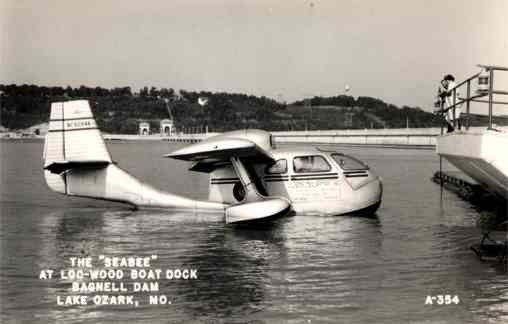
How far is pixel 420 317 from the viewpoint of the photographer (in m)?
9.45

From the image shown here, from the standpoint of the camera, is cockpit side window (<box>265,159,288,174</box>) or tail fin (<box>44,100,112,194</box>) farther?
Result: tail fin (<box>44,100,112,194</box>)

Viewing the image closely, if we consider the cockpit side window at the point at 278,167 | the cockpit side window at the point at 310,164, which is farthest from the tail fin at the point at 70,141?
the cockpit side window at the point at 310,164

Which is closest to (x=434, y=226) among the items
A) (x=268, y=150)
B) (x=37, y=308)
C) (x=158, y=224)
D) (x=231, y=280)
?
(x=268, y=150)

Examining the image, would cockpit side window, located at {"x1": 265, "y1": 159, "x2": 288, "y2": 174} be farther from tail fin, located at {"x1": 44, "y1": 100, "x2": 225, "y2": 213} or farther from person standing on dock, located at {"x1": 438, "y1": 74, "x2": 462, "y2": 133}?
person standing on dock, located at {"x1": 438, "y1": 74, "x2": 462, "y2": 133}

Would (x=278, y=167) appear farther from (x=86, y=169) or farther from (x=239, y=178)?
(x=86, y=169)

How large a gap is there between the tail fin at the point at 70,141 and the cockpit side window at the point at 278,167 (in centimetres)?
457

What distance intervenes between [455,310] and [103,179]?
11991 millimetres

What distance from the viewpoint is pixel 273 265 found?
1295cm

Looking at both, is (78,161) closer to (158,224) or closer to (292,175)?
(158,224)

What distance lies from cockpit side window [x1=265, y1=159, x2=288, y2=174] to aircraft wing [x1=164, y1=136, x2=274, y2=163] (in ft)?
4.93

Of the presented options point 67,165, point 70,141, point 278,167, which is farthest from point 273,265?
point 70,141

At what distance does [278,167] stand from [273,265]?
5.98 meters

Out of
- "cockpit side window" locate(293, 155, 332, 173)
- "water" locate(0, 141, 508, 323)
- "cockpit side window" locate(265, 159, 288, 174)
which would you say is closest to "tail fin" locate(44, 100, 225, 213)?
"water" locate(0, 141, 508, 323)

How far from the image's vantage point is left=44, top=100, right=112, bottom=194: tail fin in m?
19.4
